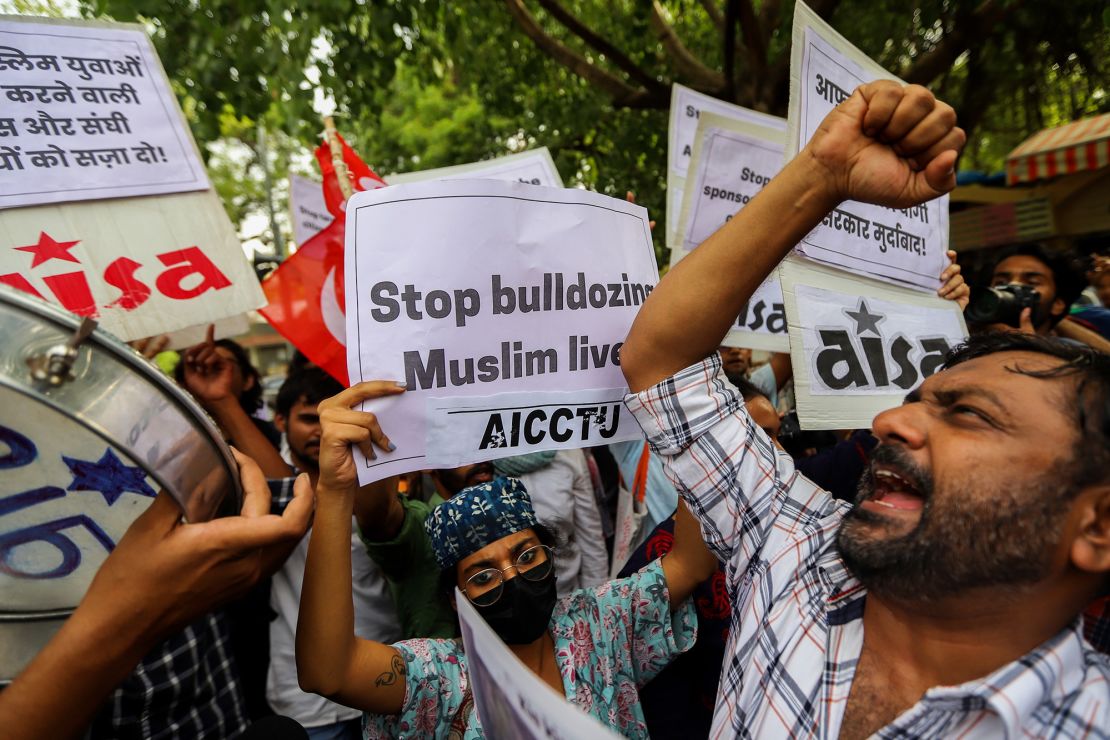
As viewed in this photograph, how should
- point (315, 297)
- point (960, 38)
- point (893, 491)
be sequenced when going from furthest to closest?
point (960, 38) → point (315, 297) → point (893, 491)

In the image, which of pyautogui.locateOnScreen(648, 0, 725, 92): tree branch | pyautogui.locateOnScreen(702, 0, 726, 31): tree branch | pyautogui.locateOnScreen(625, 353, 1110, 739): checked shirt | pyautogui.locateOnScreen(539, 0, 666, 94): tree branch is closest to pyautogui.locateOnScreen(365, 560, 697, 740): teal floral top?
pyautogui.locateOnScreen(625, 353, 1110, 739): checked shirt

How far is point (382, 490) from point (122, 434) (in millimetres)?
1154

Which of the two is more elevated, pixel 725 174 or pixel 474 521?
pixel 725 174

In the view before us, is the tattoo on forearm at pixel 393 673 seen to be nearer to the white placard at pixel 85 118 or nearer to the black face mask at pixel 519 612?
the black face mask at pixel 519 612

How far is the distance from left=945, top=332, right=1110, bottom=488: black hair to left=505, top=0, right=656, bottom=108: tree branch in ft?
16.9

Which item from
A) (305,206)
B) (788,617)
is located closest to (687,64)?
(305,206)

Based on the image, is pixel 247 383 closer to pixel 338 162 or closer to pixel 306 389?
pixel 306 389

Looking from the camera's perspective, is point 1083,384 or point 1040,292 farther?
point 1040,292

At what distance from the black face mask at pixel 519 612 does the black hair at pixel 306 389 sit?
1.39 meters

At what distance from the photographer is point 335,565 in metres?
1.37

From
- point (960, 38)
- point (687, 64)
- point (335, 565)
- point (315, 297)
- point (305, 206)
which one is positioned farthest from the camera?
point (687, 64)

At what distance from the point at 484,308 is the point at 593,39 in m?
4.77

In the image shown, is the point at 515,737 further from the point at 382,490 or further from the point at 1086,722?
the point at 382,490

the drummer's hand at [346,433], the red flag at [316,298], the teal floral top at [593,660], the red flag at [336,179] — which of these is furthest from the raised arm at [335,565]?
the red flag at [336,179]
